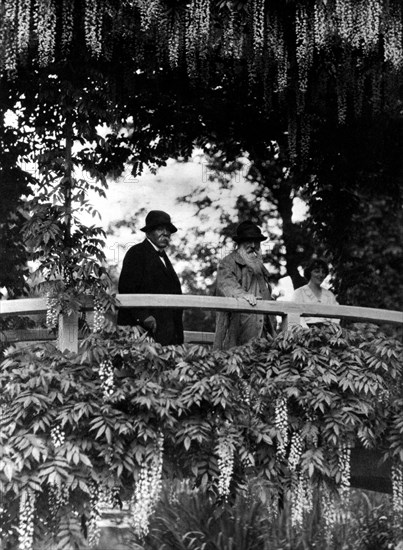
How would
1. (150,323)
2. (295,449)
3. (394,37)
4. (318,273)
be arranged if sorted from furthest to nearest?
1. (318,273)
2. (394,37)
3. (150,323)
4. (295,449)

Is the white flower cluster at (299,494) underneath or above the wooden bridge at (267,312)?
underneath

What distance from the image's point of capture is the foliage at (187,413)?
6.72 meters

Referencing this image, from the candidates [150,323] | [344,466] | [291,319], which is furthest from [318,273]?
[344,466]

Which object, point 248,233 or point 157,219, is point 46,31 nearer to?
point 157,219

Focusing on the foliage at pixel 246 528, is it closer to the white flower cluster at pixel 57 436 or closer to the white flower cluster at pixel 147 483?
the white flower cluster at pixel 147 483

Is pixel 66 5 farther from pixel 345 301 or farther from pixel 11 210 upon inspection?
pixel 345 301

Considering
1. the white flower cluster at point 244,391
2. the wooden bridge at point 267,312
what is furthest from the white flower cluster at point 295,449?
the wooden bridge at point 267,312

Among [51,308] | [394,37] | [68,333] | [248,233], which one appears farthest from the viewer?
[394,37]

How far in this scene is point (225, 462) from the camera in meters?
7.04

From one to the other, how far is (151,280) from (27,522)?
212 cm

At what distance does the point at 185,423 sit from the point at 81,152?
216cm

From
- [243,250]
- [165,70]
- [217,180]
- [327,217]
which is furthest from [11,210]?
[217,180]

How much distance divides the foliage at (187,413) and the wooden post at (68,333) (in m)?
0.14

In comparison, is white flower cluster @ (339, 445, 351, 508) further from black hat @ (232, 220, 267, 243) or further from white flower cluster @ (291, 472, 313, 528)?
black hat @ (232, 220, 267, 243)
